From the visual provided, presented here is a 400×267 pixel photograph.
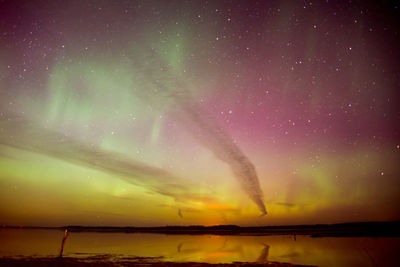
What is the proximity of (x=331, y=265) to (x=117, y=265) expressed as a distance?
577 inches

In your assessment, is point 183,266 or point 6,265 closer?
point 6,265

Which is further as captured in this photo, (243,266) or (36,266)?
(243,266)

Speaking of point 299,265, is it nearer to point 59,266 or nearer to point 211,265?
point 211,265

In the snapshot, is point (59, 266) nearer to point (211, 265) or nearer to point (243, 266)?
point (211, 265)

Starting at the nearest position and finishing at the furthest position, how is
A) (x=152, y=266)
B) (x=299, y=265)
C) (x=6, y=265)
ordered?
(x=6, y=265)
(x=152, y=266)
(x=299, y=265)

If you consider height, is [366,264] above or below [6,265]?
below

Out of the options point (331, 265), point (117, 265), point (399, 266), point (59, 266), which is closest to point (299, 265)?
point (331, 265)

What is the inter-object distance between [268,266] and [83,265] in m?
12.1

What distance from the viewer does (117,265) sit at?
715 inches

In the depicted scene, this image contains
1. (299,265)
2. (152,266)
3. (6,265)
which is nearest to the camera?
(6,265)

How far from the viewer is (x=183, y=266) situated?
59.1 feet

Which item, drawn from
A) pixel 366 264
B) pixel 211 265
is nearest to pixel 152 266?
pixel 211 265

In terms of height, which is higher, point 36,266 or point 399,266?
point 36,266

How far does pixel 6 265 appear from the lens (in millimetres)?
16562
